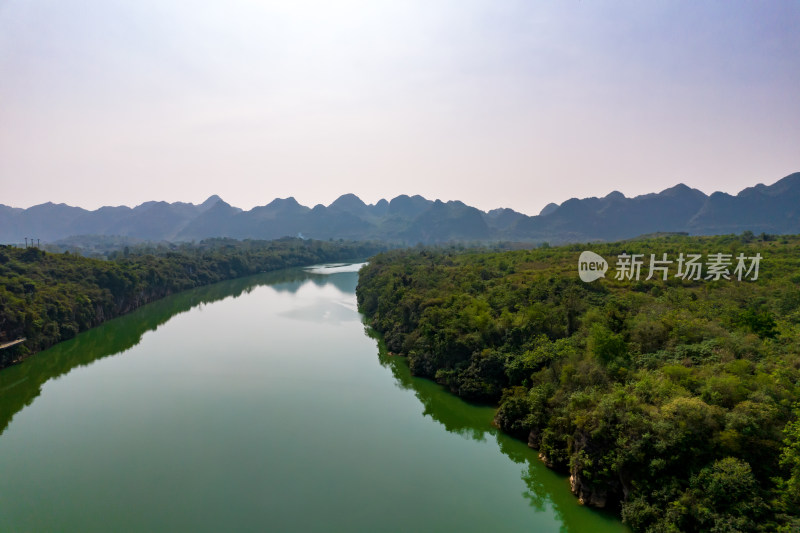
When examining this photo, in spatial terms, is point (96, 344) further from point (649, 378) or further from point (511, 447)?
point (649, 378)

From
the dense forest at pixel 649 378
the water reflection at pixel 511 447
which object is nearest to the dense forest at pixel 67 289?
the water reflection at pixel 511 447

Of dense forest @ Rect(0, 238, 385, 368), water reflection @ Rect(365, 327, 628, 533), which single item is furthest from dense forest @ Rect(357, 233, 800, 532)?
dense forest @ Rect(0, 238, 385, 368)

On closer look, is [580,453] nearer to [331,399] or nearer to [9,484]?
[331,399]

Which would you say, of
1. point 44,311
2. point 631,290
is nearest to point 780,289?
point 631,290

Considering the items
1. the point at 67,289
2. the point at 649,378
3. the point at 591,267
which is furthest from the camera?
the point at 67,289

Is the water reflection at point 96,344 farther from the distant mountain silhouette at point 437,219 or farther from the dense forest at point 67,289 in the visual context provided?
the distant mountain silhouette at point 437,219

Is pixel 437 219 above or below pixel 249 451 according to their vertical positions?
above

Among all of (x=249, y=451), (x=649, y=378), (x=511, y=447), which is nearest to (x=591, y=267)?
(x=511, y=447)
